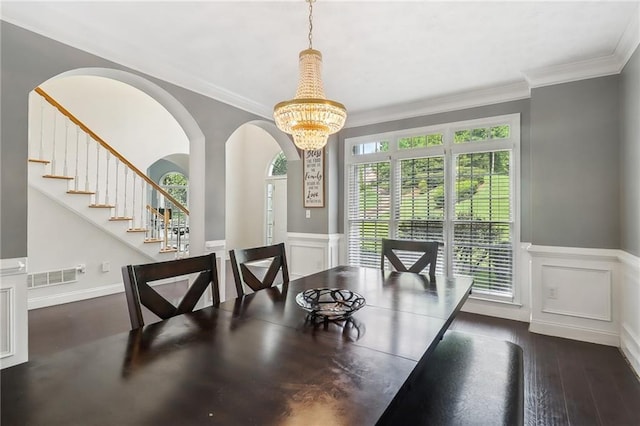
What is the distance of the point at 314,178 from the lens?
491 centimetres

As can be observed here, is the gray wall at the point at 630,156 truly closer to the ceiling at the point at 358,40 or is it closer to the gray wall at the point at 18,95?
the ceiling at the point at 358,40

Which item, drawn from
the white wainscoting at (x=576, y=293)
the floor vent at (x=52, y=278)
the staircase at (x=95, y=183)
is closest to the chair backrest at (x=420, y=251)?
the white wainscoting at (x=576, y=293)

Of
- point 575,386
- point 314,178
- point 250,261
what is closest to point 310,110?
point 250,261

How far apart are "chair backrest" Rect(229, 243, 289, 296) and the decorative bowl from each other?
531mm

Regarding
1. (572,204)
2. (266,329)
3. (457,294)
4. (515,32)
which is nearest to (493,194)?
(572,204)

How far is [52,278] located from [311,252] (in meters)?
3.46

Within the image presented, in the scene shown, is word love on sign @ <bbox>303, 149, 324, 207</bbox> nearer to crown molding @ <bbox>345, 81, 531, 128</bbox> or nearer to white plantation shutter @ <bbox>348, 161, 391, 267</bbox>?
white plantation shutter @ <bbox>348, 161, 391, 267</bbox>

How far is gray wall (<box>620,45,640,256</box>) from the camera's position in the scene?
2.49 metres

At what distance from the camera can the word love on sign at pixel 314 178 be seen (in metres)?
4.83

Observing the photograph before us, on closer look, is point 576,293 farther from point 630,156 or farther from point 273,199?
point 273,199

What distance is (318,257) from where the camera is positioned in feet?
16.0

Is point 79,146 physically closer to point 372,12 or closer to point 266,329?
point 372,12

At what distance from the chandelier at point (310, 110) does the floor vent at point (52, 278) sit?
159 inches

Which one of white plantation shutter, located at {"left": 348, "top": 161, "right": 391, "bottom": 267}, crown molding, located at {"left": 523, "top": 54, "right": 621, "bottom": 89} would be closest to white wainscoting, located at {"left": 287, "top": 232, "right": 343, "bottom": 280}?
white plantation shutter, located at {"left": 348, "top": 161, "right": 391, "bottom": 267}
